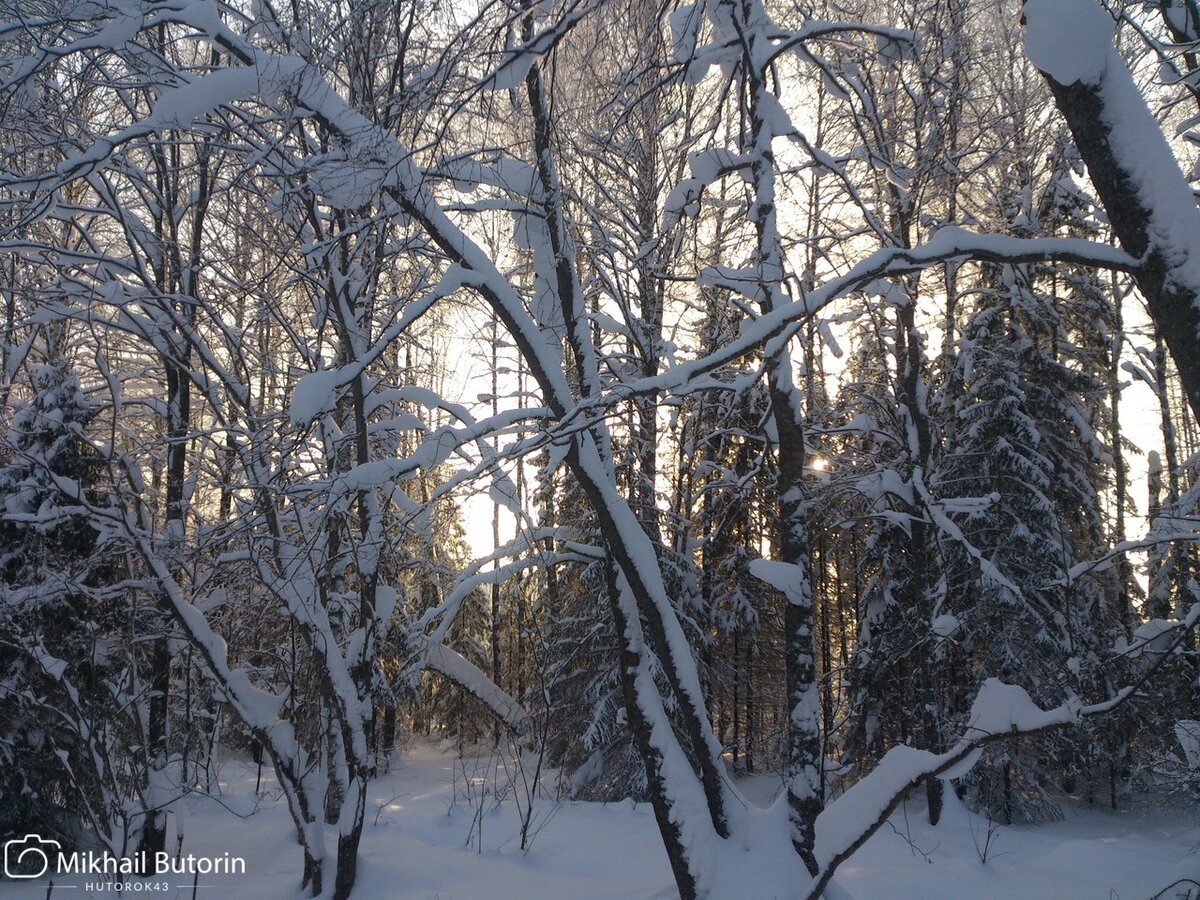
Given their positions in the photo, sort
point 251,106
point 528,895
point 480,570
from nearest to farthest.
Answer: point 528,895 → point 251,106 → point 480,570

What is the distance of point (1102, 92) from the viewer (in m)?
3.03

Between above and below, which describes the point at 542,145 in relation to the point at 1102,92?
above

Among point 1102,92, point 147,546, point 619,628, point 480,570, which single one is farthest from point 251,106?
point 1102,92

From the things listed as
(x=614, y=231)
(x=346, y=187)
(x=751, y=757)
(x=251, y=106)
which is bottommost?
(x=751, y=757)

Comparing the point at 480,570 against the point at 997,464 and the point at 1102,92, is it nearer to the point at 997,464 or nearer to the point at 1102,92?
the point at 1102,92

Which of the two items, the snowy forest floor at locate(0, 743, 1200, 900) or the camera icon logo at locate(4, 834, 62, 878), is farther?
the camera icon logo at locate(4, 834, 62, 878)

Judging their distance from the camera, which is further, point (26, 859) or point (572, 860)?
point (26, 859)

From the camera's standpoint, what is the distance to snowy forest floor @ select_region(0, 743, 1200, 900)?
274 inches

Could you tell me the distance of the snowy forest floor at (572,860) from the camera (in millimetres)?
6949

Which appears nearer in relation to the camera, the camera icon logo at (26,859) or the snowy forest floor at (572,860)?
the snowy forest floor at (572,860)

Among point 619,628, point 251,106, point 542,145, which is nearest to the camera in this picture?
point 542,145

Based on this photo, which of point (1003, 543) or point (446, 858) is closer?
point (446, 858)

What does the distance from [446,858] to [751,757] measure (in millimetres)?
11571

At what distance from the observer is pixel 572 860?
8297 millimetres
